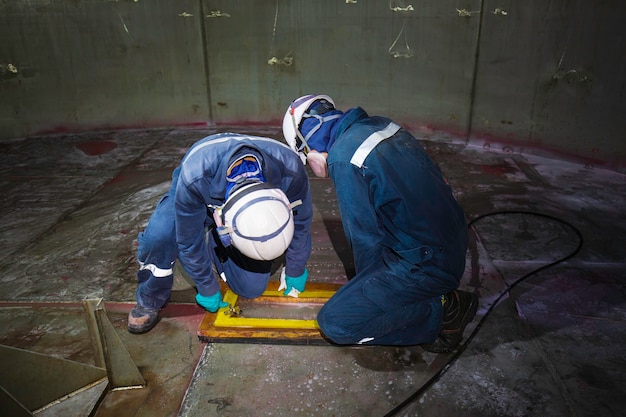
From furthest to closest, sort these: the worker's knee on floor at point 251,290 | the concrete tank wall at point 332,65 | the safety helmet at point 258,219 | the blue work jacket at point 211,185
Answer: the concrete tank wall at point 332,65
the worker's knee on floor at point 251,290
the blue work jacket at point 211,185
the safety helmet at point 258,219

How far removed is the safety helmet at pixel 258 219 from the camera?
6.51 ft

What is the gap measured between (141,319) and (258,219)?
970 mm

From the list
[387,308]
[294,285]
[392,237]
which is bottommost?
[294,285]

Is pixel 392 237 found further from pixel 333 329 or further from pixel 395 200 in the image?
pixel 333 329

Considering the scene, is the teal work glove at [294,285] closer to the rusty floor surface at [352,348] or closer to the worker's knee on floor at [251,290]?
the worker's knee on floor at [251,290]

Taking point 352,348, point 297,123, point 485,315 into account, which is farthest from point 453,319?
point 297,123

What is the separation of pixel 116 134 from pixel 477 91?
4289 millimetres

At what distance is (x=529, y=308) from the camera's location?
2.58m

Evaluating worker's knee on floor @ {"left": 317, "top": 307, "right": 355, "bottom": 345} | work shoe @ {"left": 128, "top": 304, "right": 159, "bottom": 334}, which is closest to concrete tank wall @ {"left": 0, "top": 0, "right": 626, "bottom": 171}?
worker's knee on floor @ {"left": 317, "top": 307, "right": 355, "bottom": 345}

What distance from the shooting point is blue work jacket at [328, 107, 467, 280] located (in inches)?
79.4

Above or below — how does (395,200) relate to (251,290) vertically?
above

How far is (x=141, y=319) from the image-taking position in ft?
8.09

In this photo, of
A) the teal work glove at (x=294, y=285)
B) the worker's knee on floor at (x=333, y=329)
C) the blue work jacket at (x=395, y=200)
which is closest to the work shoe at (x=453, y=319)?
the blue work jacket at (x=395, y=200)

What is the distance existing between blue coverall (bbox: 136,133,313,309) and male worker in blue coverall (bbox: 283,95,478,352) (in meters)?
0.17
